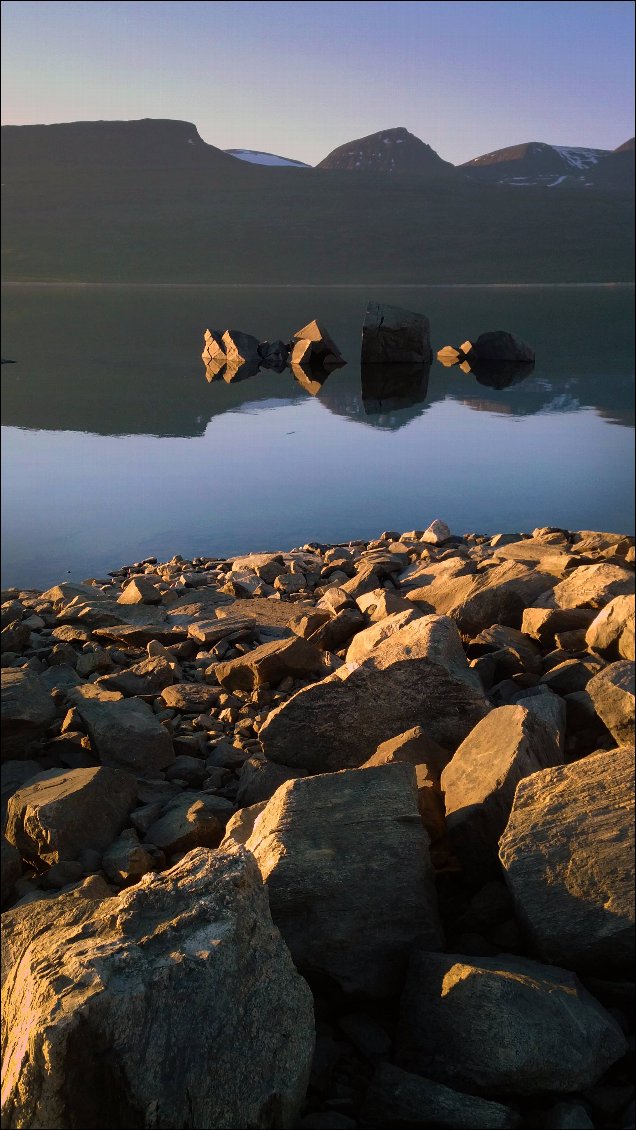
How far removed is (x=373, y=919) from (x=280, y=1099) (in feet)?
2.33

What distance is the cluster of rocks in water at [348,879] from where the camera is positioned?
2.39m

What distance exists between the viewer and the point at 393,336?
991 inches

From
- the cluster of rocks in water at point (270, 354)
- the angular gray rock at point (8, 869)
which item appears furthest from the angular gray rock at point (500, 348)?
the angular gray rock at point (8, 869)

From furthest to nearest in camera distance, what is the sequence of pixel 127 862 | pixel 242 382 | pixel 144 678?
pixel 242 382
pixel 144 678
pixel 127 862

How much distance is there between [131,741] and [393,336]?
2165 cm

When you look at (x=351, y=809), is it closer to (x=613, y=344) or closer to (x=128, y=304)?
(x=613, y=344)

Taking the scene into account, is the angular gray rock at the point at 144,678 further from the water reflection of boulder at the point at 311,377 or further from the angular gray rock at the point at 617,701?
the water reflection of boulder at the point at 311,377

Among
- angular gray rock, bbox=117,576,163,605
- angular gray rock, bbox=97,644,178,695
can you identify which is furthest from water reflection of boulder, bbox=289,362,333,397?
angular gray rock, bbox=97,644,178,695

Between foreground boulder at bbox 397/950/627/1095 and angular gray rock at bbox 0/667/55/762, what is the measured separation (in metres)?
2.77

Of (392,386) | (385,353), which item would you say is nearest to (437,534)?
(392,386)

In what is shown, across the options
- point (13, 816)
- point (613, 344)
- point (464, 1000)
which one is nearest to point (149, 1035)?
point (464, 1000)

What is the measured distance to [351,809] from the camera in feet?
10.8

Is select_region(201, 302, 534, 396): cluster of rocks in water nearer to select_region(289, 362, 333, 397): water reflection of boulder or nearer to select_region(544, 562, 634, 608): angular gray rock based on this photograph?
select_region(289, 362, 333, 397): water reflection of boulder

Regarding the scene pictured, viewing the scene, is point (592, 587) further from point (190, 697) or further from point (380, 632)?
point (190, 697)
